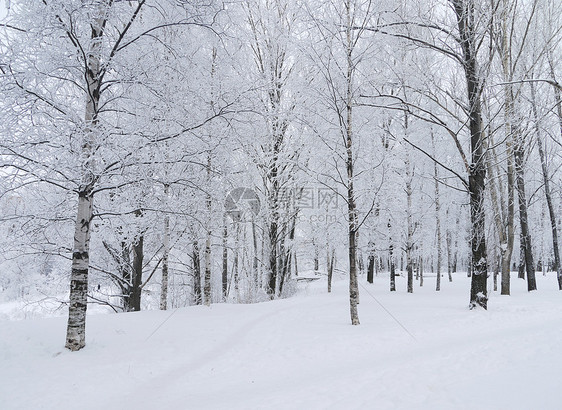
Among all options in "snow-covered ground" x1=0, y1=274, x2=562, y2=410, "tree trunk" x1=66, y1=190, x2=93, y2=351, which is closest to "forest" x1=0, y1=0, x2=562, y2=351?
"tree trunk" x1=66, y1=190, x2=93, y2=351

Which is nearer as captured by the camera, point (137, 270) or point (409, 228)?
point (137, 270)

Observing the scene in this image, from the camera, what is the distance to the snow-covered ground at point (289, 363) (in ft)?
11.9

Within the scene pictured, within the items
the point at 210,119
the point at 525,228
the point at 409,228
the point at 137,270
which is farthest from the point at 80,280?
the point at 525,228

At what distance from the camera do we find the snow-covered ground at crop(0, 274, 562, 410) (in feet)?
→ 11.9

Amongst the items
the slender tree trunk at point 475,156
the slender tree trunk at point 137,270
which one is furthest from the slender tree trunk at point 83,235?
the slender tree trunk at point 475,156

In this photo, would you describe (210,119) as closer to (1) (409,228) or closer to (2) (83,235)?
(2) (83,235)

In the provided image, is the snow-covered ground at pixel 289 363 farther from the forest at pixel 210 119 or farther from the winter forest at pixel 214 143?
the forest at pixel 210 119

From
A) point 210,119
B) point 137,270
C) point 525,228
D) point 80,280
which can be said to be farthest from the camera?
point 525,228

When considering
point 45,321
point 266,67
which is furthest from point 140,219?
point 266,67

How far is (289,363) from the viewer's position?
17.0 feet

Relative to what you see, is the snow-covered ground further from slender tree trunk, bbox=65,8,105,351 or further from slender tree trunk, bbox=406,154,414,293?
slender tree trunk, bbox=406,154,414,293

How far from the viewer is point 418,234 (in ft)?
52.5

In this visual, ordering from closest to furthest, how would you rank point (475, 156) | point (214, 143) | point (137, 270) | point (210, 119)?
point (210, 119) < point (214, 143) < point (475, 156) < point (137, 270)

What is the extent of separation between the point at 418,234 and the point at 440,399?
1369 cm
